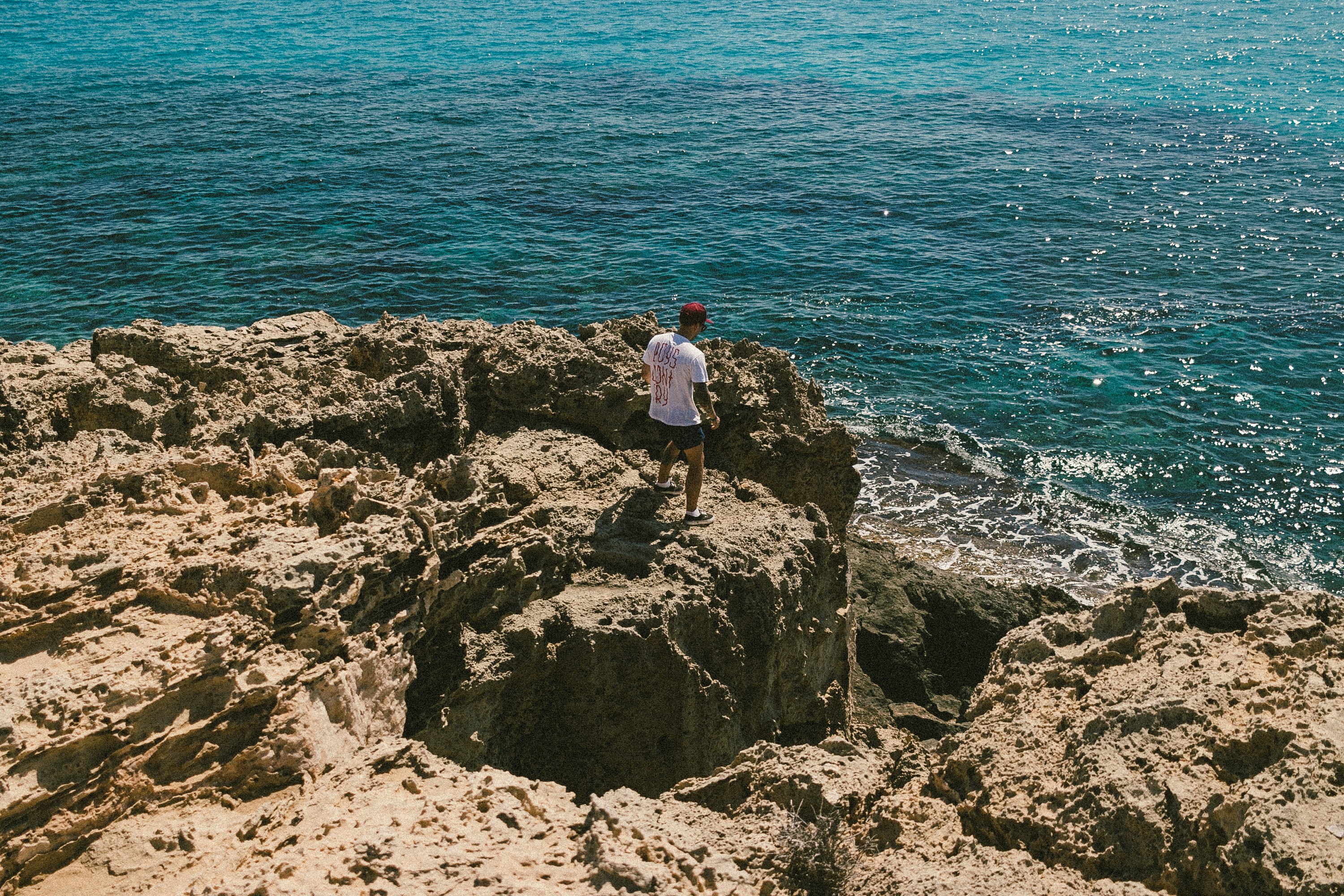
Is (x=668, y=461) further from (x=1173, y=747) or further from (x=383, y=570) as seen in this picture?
(x=1173, y=747)

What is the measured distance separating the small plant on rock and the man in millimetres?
3388

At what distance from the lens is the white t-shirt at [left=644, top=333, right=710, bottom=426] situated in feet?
26.0

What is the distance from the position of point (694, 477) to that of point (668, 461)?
36cm

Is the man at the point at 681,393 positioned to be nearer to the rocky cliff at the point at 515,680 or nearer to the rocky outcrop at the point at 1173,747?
the rocky cliff at the point at 515,680

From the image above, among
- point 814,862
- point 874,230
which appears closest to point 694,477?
point 814,862

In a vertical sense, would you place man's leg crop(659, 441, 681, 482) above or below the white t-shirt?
below

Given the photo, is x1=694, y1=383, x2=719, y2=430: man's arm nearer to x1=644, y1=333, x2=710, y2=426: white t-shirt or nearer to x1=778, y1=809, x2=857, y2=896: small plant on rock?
x1=644, y1=333, x2=710, y2=426: white t-shirt

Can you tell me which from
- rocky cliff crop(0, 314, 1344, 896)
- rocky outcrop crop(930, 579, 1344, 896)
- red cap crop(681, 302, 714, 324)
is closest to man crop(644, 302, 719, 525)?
red cap crop(681, 302, 714, 324)

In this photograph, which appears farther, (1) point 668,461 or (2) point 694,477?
(1) point 668,461

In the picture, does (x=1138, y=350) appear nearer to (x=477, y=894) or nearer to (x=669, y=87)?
(x=477, y=894)

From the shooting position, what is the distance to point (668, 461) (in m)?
8.06

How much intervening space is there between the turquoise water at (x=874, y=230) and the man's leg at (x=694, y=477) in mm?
6679

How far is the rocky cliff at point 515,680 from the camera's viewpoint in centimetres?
448

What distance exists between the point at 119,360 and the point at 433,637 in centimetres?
445
